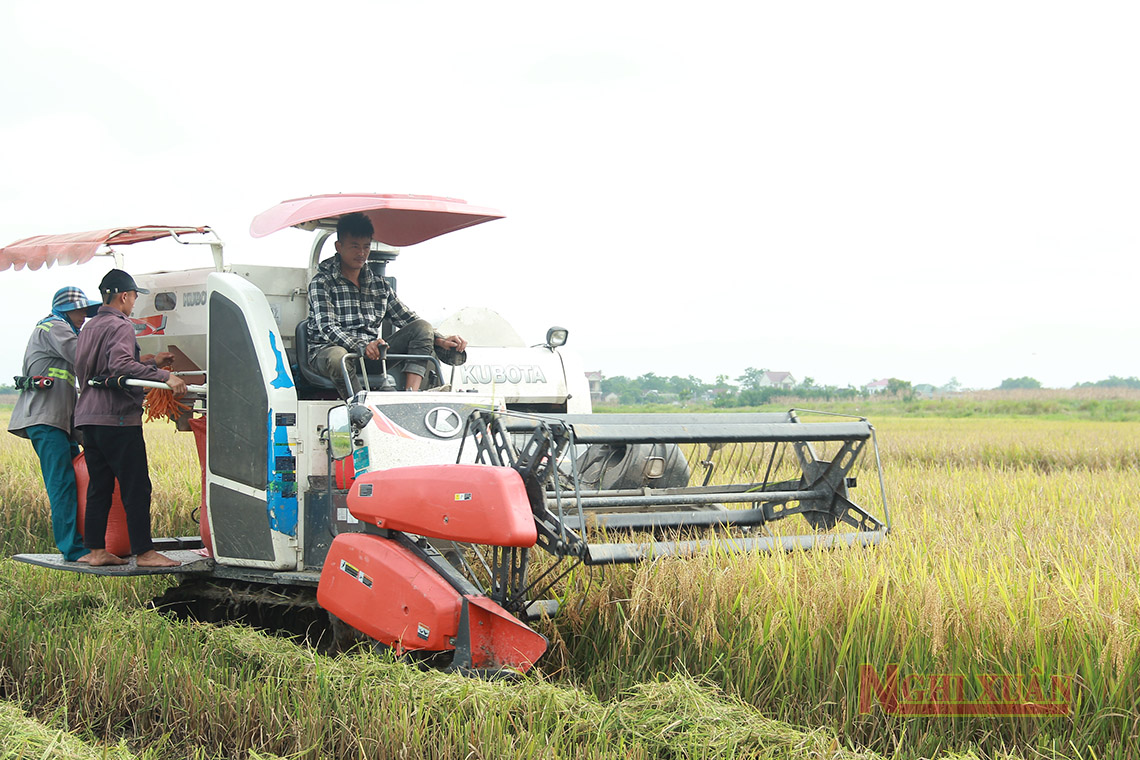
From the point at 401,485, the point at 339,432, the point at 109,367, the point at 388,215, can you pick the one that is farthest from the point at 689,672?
the point at 109,367

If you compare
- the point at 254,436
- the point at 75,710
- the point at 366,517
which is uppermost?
the point at 254,436

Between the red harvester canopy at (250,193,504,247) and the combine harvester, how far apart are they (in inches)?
0.6

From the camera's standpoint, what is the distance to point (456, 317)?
8.15m

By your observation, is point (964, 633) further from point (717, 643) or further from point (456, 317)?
point (456, 317)

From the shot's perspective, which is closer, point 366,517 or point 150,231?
point 366,517

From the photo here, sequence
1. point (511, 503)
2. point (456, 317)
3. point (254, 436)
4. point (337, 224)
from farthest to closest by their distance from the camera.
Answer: point (456, 317)
point (337, 224)
point (254, 436)
point (511, 503)

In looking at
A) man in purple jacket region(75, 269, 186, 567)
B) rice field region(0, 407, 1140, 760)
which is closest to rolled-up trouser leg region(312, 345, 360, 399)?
man in purple jacket region(75, 269, 186, 567)

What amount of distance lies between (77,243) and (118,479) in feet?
5.03

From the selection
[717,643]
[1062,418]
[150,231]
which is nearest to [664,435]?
[717,643]

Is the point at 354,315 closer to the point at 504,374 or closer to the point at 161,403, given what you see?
the point at 161,403

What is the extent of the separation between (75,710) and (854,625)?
3270 millimetres
